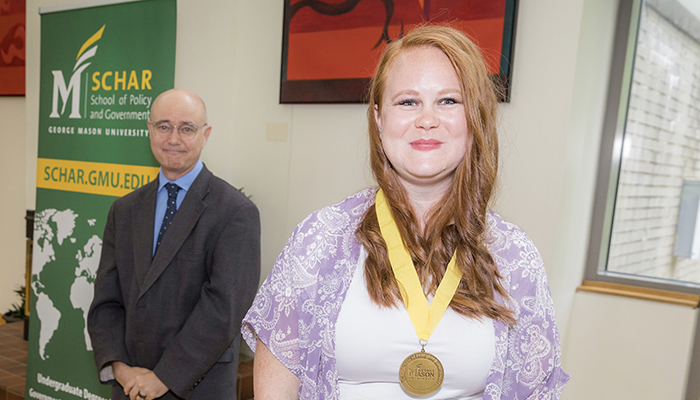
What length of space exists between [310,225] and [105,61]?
2520 mm

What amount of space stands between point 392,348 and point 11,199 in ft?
18.6

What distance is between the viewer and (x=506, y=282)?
1.11 metres

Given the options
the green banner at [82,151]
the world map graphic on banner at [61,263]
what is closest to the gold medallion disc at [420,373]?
the green banner at [82,151]

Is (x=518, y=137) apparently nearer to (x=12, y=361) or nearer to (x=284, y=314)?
(x=284, y=314)

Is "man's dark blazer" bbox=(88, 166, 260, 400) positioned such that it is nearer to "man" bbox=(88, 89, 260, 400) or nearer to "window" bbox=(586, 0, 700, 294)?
"man" bbox=(88, 89, 260, 400)

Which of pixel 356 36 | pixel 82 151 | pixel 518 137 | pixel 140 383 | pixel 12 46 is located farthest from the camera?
pixel 12 46

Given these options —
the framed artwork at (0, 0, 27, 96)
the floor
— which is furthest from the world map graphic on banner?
the framed artwork at (0, 0, 27, 96)

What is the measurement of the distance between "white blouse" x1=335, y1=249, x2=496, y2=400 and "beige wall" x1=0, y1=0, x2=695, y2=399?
5.06 ft

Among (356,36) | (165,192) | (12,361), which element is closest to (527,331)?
(165,192)

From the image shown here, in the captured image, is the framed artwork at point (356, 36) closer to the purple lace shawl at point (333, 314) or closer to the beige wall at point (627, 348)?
the beige wall at point (627, 348)

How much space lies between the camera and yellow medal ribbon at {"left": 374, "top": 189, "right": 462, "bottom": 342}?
Result: 3.41 ft

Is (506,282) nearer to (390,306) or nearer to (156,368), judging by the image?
(390,306)

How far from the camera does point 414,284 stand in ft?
3.53

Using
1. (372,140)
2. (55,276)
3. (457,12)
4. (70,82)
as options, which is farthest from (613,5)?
(55,276)
